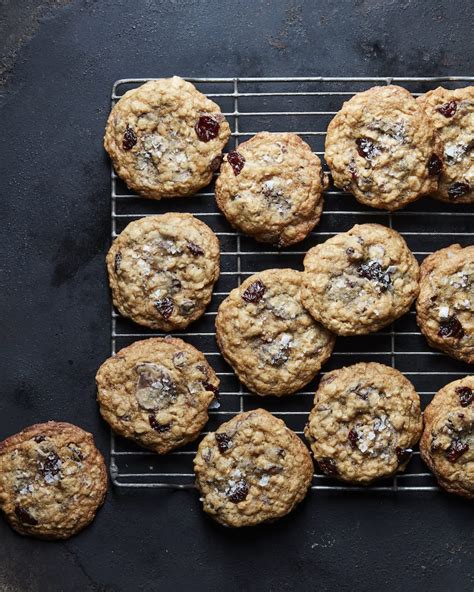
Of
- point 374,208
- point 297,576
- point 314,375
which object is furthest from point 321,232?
point 297,576

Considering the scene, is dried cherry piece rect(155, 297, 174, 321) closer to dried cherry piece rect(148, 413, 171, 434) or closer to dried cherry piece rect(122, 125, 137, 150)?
dried cherry piece rect(148, 413, 171, 434)

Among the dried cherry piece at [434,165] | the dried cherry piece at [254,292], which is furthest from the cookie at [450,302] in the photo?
the dried cherry piece at [254,292]

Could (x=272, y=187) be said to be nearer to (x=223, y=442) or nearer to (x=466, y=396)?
(x=223, y=442)

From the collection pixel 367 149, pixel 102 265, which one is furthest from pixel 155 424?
pixel 367 149

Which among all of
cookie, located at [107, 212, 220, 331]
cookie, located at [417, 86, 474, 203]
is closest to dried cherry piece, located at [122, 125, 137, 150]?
cookie, located at [107, 212, 220, 331]

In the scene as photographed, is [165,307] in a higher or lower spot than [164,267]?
lower
